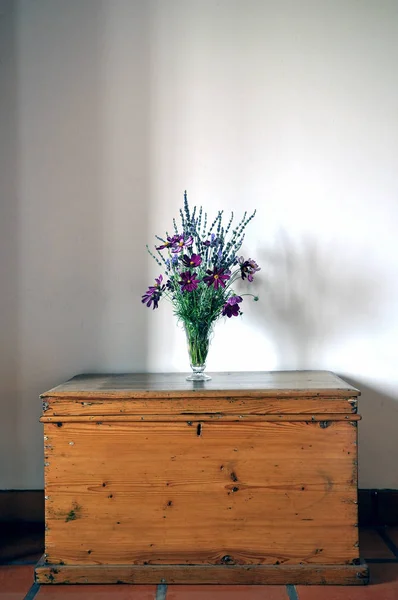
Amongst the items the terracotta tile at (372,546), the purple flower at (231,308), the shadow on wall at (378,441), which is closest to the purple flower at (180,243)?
the purple flower at (231,308)

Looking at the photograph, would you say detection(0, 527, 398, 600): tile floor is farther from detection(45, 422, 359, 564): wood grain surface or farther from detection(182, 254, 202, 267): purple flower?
detection(182, 254, 202, 267): purple flower

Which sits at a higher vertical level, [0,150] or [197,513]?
[0,150]

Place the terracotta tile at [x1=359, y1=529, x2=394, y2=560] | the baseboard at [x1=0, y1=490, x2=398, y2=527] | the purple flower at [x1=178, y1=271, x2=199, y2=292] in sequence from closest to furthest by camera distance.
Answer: the purple flower at [x1=178, y1=271, x2=199, y2=292]
the terracotta tile at [x1=359, y1=529, x2=394, y2=560]
the baseboard at [x1=0, y1=490, x2=398, y2=527]

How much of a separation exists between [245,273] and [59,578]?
1.43 m

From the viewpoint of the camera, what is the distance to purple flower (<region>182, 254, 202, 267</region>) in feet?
7.36

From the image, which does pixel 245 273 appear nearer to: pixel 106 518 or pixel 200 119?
pixel 200 119

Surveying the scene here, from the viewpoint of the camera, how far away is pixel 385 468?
2674mm

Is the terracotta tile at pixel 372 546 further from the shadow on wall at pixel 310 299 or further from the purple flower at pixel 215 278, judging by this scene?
the purple flower at pixel 215 278

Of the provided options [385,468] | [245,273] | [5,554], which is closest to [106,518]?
[5,554]

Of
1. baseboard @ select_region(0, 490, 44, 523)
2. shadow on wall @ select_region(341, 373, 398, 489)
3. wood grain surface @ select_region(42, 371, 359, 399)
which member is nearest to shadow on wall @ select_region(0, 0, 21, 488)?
baseboard @ select_region(0, 490, 44, 523)

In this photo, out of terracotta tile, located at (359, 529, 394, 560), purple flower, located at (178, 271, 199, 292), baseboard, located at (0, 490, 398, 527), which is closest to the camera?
purple flower, located at (178, 271, 199, 292)

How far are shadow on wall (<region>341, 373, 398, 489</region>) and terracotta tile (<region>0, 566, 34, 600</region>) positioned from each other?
1.51 meters

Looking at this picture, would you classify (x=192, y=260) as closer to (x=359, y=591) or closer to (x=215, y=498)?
(x=215, y=498)

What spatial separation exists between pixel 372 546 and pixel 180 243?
152 cm
